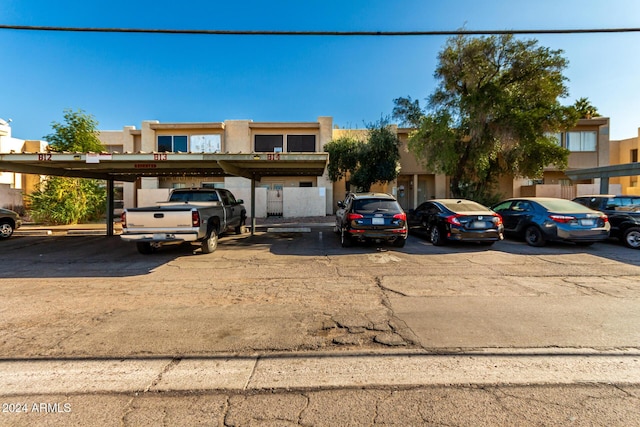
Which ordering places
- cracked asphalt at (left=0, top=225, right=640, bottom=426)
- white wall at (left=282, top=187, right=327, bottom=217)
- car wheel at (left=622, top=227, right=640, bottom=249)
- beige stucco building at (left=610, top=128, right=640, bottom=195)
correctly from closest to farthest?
1. cracked asphalt at (left=0, top=225, right=640, bottom=426)
2. car wheel at (left=622, top=227, right=640, bottom=249)
3. white wall at (left=282, top=187, right=327, bottom=217)
4. beige stucco building at (left=610, top=128, right=640, bottom=195)

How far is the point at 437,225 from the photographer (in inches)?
424

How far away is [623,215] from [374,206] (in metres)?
8.05

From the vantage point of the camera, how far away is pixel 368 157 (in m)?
20.4

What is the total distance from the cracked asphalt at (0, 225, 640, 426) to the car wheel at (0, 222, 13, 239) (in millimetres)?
7092

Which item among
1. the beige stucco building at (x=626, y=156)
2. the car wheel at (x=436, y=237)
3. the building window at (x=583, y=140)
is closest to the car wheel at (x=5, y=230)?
the car wheel at (x=436, y=237)

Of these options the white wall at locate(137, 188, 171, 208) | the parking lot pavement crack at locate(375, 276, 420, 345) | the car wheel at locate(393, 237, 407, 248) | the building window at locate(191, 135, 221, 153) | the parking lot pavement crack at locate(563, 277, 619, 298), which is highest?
the building window at locate(191, 135, 221, 153)

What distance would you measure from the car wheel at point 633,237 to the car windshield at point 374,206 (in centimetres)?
729

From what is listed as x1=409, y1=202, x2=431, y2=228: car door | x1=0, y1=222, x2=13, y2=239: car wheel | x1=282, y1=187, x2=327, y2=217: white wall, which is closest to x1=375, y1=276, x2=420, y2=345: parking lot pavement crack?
x1=409, y1=202, x2=431, y2=228: car door

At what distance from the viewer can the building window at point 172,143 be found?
24188 mm

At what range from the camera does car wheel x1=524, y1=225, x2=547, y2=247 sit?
404 inches

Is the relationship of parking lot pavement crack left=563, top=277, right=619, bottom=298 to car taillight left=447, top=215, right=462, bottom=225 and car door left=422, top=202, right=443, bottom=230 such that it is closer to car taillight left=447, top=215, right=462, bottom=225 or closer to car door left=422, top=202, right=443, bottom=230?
car taillight left=447, top=215, right=462, bottom=225

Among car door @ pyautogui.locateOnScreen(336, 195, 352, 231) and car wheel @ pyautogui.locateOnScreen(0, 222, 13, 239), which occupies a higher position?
car door @ pyautogui.locateOnScreen(336, 195, 352, 231)

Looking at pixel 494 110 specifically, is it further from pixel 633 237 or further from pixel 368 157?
pixel 633 237

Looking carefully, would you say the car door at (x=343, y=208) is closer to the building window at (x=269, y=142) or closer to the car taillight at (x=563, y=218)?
the car taillight at (x=563, y=218)
